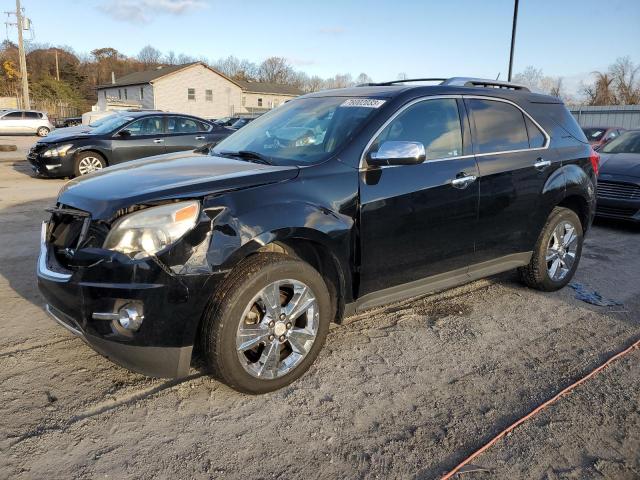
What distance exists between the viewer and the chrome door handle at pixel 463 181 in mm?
3852

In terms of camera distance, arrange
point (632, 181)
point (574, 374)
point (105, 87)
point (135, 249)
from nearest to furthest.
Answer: point (135, 249) < point (574, 374) < point (632, 181) < point (105, 87)

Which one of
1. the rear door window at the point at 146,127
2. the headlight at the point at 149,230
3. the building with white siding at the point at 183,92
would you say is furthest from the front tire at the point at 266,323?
the building with white siding at the point at 183,92

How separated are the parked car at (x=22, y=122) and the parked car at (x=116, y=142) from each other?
23.7 metres

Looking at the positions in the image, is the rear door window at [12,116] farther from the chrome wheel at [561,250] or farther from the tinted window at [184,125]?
the chrome wheel at [561,250]

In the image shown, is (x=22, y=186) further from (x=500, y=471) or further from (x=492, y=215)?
(x=500, y=471)

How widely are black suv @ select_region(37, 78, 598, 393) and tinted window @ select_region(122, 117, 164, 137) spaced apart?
7759 millimetres

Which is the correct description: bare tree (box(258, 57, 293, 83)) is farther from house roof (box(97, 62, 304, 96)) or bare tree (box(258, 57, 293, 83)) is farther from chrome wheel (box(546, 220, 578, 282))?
chrome wheel (box(546, 220, 578, 282))

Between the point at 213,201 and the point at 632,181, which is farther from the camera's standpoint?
the point at 632,181

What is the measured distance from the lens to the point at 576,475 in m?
2.46

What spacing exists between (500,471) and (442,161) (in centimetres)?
217

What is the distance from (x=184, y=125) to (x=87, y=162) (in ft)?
7.39

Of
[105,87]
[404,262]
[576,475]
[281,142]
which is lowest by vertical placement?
[576,475]

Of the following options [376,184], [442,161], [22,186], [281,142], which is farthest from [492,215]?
[22,186]

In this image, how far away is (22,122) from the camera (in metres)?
32.1
